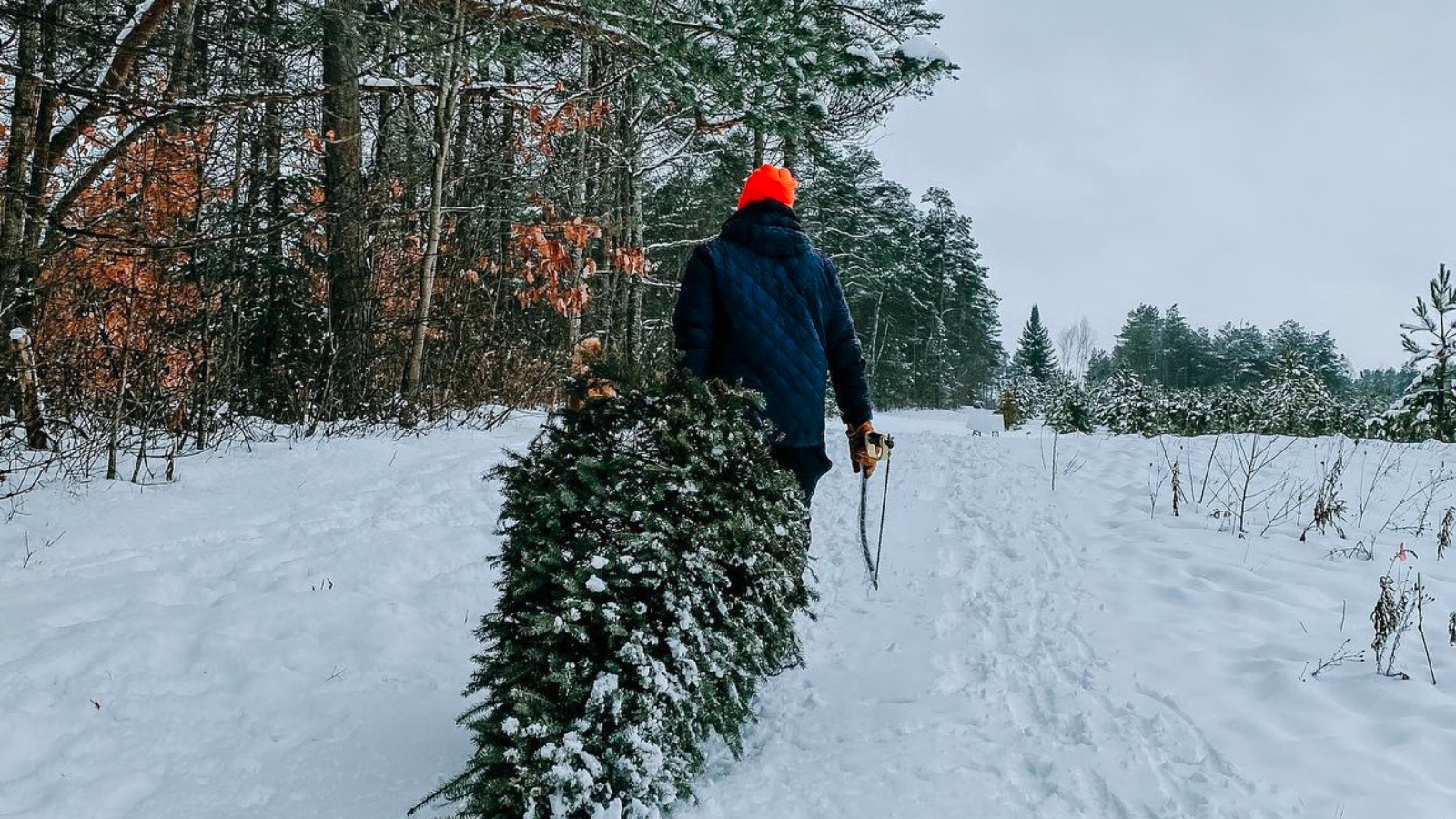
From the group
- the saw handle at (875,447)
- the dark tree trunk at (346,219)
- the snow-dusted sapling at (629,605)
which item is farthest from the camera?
the dark tree trunk at (346,219)

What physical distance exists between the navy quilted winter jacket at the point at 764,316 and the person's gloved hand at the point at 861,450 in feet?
0.76

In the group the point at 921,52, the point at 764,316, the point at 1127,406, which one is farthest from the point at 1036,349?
the point at 764,316

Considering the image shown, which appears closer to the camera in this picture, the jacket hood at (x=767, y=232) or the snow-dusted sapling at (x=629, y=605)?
the snow-dusted sapling at (x=629, y=605)

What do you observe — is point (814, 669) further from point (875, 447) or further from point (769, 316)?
point (769, 316)

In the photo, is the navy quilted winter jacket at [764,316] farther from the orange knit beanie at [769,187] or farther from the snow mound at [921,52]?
the snow mound at [921,52]

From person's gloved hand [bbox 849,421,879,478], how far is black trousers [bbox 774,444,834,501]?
0.16 meters

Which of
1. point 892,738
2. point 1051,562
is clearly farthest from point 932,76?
point 892,738

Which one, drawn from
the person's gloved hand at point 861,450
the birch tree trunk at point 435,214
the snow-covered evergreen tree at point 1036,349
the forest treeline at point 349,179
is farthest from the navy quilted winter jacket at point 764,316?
the snow-covered evergreen tree at point 1036,349

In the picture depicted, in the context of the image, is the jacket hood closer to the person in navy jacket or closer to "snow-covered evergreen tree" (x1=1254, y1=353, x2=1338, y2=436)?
the person in navy jacket

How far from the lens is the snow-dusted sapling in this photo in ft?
6.54

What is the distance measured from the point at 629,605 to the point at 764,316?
131 centimetres

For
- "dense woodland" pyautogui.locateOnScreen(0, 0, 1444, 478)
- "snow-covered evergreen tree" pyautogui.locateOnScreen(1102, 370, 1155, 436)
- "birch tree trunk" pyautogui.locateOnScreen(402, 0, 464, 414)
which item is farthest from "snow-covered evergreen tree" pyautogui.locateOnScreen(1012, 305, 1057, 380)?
"birch tree trunk" pyautogui.locateOnScreen(402, 0, 464, 414)

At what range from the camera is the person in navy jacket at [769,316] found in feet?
9.66

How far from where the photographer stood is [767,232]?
9.95 ft
